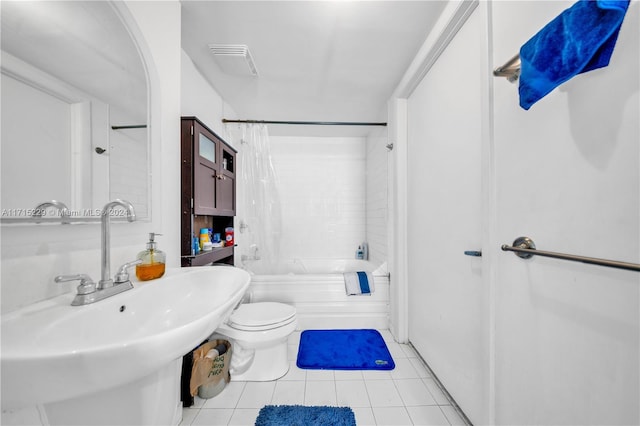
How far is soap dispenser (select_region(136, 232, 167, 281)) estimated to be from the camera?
954mm

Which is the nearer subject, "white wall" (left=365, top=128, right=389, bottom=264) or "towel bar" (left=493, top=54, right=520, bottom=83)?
"towel bar" (left=493, top=54, right=520, bottom=83)

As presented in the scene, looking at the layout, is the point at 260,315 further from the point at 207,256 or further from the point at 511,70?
the point at 511,70

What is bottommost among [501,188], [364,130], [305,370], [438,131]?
[305,370]

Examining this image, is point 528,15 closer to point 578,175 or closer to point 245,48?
point 578,175

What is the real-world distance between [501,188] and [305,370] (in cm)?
156

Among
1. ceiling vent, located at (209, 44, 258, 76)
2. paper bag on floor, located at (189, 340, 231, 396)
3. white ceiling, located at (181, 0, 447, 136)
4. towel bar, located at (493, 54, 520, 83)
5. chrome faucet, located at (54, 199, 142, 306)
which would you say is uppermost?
white ceiling, located at (181, 0, 447, 136)

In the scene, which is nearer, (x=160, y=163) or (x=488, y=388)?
(x=488, y=388)

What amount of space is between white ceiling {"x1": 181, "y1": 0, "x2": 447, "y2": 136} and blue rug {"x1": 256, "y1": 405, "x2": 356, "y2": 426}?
2179mm

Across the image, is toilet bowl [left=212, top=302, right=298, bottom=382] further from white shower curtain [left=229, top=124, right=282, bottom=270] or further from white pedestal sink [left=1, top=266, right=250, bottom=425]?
white shower curtain [left=229, top=124, right=282, bottom=270]

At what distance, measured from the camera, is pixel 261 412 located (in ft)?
4.20

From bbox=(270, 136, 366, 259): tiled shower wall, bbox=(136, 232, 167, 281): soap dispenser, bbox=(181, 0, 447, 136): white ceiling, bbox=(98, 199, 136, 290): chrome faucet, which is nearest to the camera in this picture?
bbox=(98, 199, 136, 290): chrome faucet

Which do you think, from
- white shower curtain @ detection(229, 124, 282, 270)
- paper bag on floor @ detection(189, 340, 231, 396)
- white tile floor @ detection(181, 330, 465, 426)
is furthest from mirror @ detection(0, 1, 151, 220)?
white shower curtain @ detection(229, 124, 282, 270)

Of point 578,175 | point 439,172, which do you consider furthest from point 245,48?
point 578,175

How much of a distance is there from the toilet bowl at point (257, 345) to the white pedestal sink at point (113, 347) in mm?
569
